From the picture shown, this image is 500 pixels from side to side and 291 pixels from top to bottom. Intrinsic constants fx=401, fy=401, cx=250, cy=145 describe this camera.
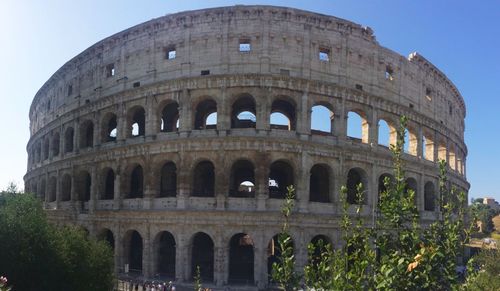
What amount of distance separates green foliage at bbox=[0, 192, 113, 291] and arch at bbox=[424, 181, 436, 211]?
69.0ft

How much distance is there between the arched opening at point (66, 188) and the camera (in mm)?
29109

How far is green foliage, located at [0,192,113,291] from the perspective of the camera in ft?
45.8

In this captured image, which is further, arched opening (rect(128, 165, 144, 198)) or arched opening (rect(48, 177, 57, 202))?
arched opening (rect(48, 177, 57, 202))

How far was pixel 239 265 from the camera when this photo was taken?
23547mm

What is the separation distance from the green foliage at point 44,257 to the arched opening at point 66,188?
12681 mm

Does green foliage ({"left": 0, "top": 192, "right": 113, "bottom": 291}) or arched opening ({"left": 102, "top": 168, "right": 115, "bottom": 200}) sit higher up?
arched opening ({"left": 102, "top": 168, "right": 115, "bottom": 200})

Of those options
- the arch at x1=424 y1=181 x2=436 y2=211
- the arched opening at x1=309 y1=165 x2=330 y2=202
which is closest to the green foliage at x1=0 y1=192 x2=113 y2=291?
the arched opening at x1=309 y1=165 x2=330 y2=202

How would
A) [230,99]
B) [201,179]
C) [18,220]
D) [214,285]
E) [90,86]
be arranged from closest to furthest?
[18,220] → [214,285] → [230,99] → [201,179] → [90,86]

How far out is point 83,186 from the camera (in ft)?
91.1

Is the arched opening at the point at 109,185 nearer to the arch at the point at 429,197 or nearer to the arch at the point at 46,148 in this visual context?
the arch at the point at 46,148

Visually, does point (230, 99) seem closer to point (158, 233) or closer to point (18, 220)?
point (158, 233)

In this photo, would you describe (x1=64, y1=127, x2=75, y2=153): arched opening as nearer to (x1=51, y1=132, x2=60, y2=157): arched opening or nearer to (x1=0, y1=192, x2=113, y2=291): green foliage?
(x1=51, y1=132, x2=60, y2=157): arched opening

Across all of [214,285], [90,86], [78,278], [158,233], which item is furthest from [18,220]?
[90,86]

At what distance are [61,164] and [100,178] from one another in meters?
5.52
